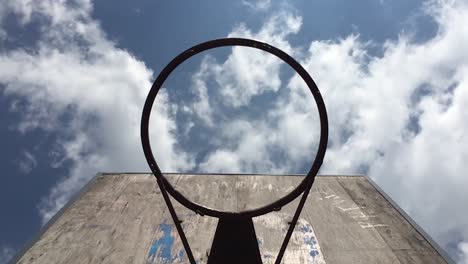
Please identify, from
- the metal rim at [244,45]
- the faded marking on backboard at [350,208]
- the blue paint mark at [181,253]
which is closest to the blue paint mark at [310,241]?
the faded marking on backboard at [350,208]

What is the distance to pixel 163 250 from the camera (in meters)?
2.55

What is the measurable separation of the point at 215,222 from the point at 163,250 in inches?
18.4

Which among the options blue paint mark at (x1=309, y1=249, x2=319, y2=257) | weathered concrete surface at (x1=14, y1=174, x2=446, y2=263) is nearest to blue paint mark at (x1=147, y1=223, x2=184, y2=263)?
weathered concrete surface at (x1=14, y1=174, x2=446, y2=263)

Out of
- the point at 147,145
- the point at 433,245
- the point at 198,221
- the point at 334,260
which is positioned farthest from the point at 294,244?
the point at 147,145

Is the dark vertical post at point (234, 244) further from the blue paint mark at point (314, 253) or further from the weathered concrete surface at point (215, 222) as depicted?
the blue paint mark at point (314, 253)

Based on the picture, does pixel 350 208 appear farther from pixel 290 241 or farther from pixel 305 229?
pixel 290 241

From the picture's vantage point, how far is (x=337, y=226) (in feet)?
9.52

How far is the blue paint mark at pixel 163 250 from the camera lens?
2.46m

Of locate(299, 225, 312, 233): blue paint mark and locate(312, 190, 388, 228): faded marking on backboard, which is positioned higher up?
locate(312, 190, 388, 228): faded marking on backboard

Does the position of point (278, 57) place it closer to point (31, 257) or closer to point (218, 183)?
point (218, 183)

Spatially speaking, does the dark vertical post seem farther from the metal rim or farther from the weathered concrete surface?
the weathered concrete surface

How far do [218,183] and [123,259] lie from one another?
1235mm

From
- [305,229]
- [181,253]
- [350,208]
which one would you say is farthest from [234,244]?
[350,208]

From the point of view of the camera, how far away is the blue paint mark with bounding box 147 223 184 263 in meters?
2.46
